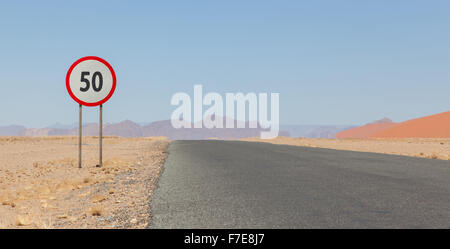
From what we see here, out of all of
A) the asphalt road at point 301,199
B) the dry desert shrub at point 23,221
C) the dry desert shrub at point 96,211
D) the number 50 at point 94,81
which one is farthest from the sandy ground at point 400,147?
the dry desert shrub at point 23,221

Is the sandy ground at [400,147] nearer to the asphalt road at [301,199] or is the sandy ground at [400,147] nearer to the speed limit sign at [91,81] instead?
the asphalt road at [301,199]

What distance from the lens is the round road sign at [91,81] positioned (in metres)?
11.3

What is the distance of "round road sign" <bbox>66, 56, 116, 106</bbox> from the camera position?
11310mm

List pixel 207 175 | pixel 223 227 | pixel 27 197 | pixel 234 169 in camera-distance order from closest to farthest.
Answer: pixel 223 227, pixel 27 197, pixel 207 175, pixel 234 169

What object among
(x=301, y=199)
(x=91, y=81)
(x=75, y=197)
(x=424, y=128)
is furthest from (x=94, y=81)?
(x=424, y=128)

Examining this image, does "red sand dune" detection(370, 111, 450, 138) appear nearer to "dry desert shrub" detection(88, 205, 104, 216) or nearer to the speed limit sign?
the speed limit sign

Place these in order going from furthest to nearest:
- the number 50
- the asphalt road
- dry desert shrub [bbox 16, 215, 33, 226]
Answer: the number 50
dry desert shrub [bbox 16, 215, 33, 226]
the asphalt road

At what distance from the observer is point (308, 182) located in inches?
372

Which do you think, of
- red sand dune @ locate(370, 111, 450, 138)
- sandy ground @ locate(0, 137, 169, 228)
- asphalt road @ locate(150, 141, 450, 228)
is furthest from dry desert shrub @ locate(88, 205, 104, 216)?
red sand dune @ locate(370, 111, 450, 138)

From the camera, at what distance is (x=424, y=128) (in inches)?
3829

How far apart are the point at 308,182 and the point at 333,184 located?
59cm
